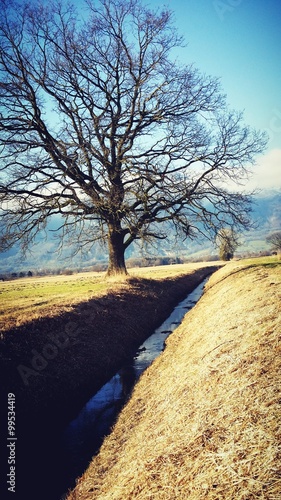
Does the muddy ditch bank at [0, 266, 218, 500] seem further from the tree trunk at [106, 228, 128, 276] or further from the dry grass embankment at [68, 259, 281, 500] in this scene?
the tree trunk at [106, 228, 128, 276]

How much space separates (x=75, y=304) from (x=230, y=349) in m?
8.55

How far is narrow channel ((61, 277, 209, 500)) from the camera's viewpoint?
6.20 metres

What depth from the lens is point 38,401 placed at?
7.64 m

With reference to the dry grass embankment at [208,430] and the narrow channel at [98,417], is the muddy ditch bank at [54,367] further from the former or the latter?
the dry grass embankment at [208,430]

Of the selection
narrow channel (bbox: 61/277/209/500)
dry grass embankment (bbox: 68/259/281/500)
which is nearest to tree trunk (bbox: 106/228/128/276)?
narrow channel (bbox: 61/277/209/500)

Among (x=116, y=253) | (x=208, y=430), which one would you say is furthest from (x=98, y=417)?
(x=116, y=253)

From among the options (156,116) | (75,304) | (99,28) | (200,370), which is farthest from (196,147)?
(200,370)

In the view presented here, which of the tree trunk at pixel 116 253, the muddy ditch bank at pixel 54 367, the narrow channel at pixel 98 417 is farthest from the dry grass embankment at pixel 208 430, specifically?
the tree trunk at pixel 116 253

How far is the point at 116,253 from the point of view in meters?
21.2

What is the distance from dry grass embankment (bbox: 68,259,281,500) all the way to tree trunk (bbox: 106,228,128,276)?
13899mm

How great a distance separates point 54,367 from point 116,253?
12806 millimetres

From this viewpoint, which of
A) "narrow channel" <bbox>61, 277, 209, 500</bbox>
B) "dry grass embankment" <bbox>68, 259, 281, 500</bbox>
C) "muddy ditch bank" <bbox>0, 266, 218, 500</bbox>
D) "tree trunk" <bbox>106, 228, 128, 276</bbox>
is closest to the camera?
"dry grass embankment" <bbox>68, 259, 281, 500</bbox>

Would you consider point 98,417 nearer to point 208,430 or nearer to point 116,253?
Answer: point 208,430

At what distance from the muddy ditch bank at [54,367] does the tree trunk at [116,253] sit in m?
6.26
